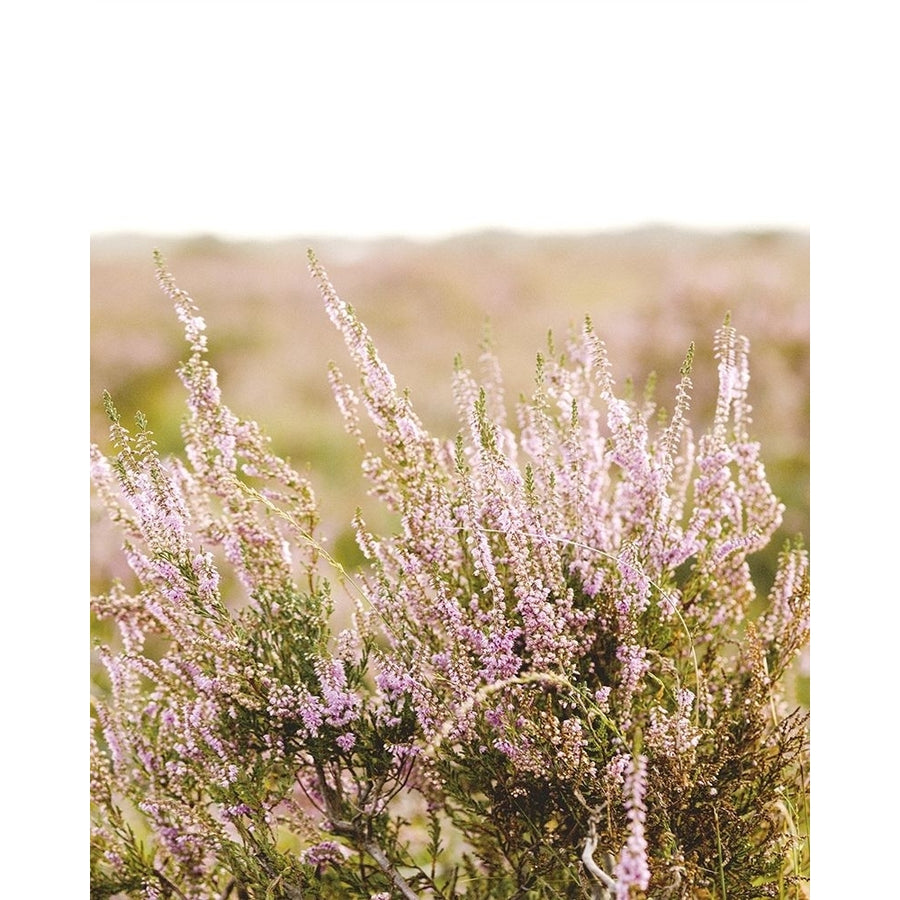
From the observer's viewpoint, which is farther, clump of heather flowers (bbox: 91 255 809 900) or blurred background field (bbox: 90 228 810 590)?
blurred background field (bbox: 90 228 810 590)

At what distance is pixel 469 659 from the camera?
1311 mm

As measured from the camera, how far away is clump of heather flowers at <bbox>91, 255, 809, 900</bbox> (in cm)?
130

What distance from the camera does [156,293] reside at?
3648 mm

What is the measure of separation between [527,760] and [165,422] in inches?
102

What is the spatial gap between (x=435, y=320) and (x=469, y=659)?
3260 millimetres

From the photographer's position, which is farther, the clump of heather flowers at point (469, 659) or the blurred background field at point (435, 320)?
the blurred background field at point (435, 320)

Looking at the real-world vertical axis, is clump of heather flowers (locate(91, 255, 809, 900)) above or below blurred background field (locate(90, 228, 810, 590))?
below

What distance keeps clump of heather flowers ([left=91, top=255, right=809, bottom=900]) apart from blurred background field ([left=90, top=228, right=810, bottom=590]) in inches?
54.6

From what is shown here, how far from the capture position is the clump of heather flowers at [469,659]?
1305 mm

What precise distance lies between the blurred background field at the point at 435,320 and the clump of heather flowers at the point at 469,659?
1.39 metres

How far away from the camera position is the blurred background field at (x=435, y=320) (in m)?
3.37

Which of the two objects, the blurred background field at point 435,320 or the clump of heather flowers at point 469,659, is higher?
the blurred background field at point 435,320
